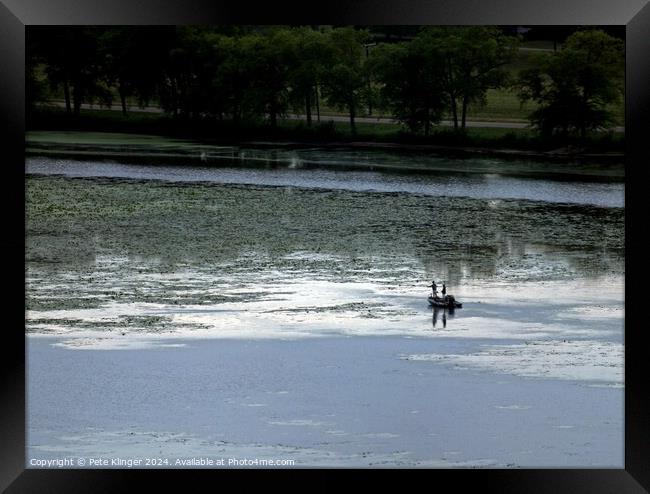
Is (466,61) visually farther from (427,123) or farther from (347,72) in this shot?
(347,72)

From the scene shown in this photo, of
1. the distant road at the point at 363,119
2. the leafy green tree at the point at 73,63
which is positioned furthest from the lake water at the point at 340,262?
the leafy green tree at the point at 73,63

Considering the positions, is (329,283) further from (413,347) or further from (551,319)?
(551,319)

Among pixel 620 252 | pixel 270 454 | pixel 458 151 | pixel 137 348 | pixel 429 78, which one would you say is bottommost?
Result: pixel 270 454

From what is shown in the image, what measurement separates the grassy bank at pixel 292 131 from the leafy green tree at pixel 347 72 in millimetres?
181

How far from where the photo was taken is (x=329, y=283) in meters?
7.68

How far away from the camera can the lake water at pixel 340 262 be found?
23.9 feet

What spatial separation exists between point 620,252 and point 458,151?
142cm

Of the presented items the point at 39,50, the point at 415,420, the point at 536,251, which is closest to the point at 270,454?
the point at 415,420

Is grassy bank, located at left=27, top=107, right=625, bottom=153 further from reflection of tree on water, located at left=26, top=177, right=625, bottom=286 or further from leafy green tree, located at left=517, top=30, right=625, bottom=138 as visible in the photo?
reflection of tree on water, located at left=26, top=177, right=625, bottom=286

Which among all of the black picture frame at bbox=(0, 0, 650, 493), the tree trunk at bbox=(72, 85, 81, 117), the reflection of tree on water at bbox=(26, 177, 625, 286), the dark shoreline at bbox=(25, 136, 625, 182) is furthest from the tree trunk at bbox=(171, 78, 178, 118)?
the black picture frame at bbox=(0, 0, 650, 493)
